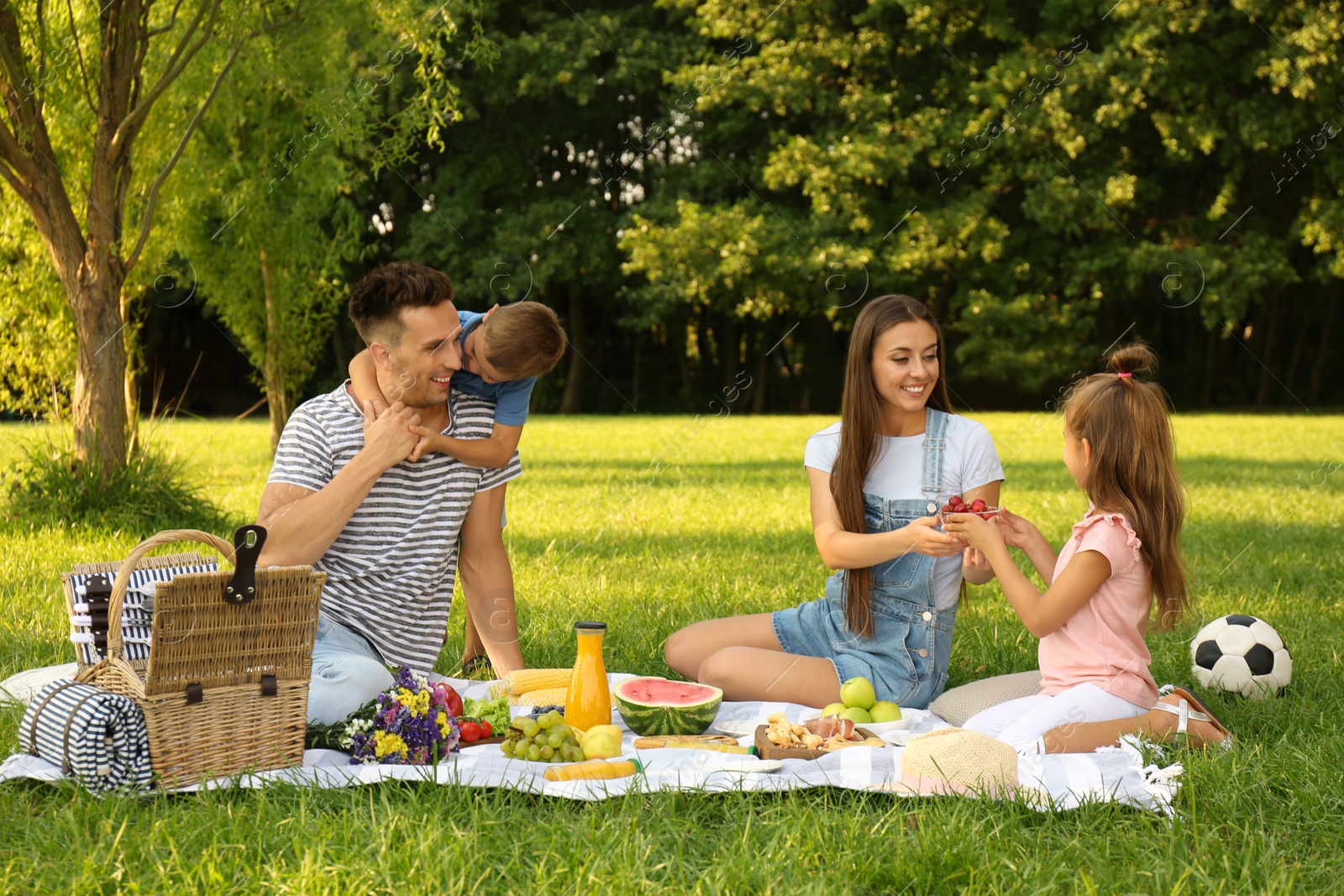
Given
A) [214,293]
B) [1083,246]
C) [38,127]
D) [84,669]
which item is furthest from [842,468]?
[1083,246]

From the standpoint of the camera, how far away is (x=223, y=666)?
3221 mm

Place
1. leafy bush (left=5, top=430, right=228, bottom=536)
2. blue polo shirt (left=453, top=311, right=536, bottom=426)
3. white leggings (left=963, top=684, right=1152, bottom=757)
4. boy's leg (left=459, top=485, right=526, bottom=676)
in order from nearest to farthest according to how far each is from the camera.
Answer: white leggings (left=963, top=684, right=1152, bottom=757)
blue polo shirt (left=453, top=311, right=536, bottom=426)
boy's leg (left=459, top=485, right=526, bottom=676)
leafy bush (left=5, top=430, right=228, bottom=536)

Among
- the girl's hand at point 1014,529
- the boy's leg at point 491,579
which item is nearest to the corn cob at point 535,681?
the boy's leg at point 491,579

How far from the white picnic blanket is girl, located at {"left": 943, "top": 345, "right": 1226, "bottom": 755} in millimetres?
244

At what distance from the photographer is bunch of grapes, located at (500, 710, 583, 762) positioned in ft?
11.5

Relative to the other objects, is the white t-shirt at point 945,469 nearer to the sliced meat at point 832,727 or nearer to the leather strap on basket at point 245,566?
the sliced meat at point 832,727

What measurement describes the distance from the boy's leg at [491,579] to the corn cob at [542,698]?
0.33 m

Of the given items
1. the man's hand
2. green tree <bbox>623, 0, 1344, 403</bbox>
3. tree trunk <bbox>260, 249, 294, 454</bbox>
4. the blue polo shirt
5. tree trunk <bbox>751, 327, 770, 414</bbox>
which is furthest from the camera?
tree trunk <bbox>751, 327, 770, 414</bbox>

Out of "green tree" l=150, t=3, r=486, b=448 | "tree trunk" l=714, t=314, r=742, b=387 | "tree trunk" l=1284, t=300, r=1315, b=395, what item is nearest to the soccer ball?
"green tree" l=150, t=3, r=486, b=448

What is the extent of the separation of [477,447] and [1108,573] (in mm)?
2156

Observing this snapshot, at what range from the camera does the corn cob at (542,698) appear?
420 cm

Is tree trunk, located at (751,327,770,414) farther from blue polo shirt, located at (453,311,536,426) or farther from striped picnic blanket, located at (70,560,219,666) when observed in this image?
striped picnic blanket, located at (70,560,219,666)

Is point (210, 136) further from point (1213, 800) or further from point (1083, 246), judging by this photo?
point (1083, 246)

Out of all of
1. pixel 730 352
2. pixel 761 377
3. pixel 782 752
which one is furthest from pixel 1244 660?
pixel 730 352
